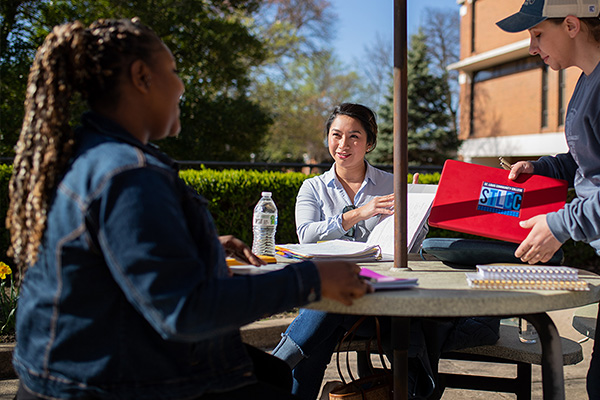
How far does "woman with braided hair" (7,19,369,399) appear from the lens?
1.14 m

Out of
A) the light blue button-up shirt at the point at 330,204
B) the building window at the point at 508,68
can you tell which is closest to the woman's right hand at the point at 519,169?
the light blue button-up shirt at the point at 330,204

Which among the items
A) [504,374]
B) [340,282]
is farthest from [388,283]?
[504,374]

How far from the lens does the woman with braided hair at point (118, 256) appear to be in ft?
3.73

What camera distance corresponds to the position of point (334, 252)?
7.00 ft

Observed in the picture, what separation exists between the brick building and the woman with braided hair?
24.0 meters

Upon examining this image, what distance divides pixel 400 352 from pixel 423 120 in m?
26.5

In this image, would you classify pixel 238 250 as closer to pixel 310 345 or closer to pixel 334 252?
pixel 334 252

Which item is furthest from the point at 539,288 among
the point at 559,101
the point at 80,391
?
the point at 559,101

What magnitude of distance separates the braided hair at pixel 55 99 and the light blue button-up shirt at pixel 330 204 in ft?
6.40

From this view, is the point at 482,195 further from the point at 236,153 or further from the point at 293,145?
the point at 293,145

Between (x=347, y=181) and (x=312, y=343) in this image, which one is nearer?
(x=312, y=343)

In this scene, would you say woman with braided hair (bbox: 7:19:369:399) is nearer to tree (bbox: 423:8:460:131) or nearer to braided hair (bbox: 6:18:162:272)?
braided hair (bbox: 6:18:162:272)

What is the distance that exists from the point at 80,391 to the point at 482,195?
4.93 ft

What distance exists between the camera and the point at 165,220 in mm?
1137
